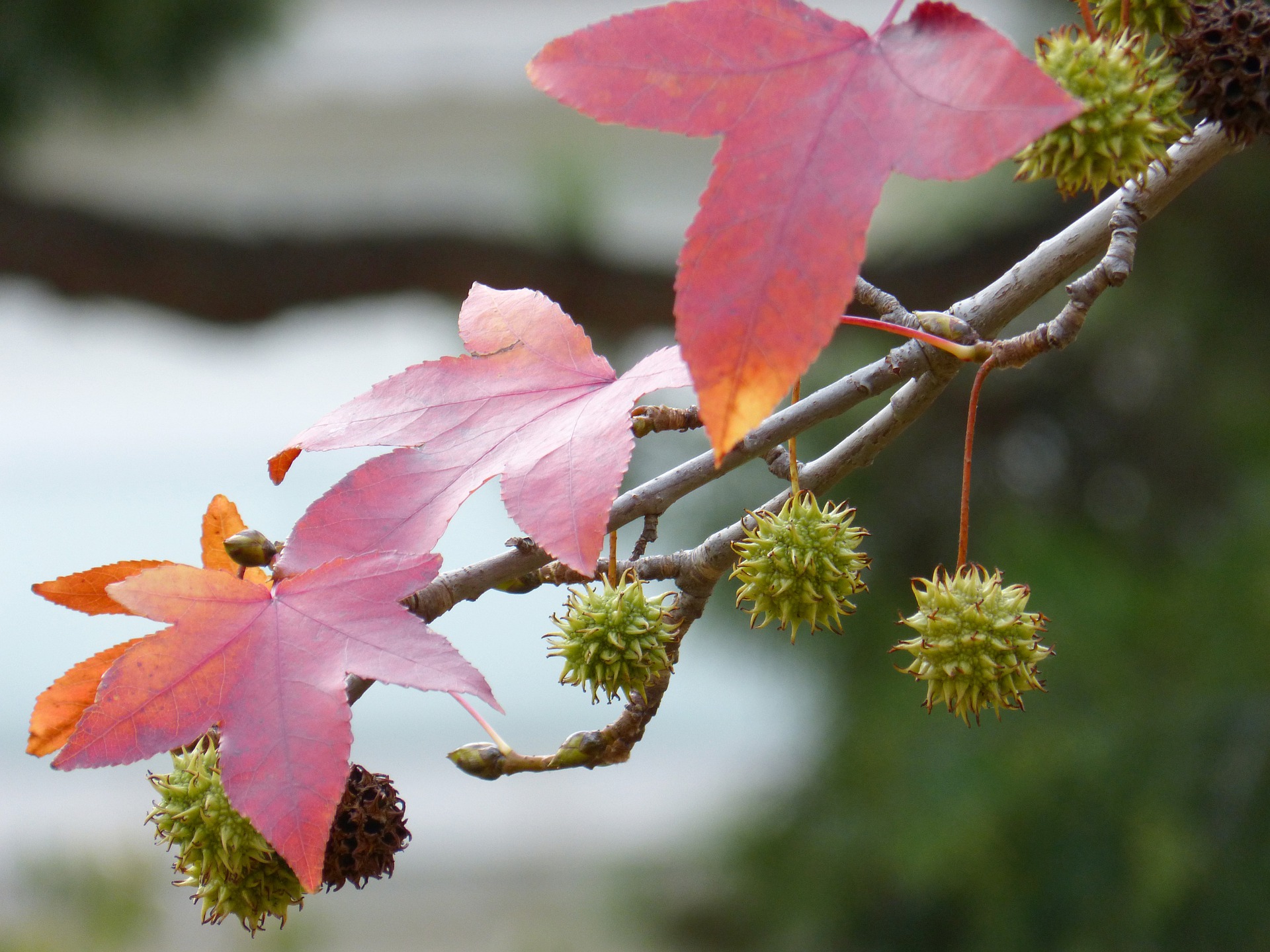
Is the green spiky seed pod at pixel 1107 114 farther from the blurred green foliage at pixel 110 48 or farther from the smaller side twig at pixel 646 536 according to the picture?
the blurred green foliage at pixel 110 48

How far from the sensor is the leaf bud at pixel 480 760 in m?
0.38

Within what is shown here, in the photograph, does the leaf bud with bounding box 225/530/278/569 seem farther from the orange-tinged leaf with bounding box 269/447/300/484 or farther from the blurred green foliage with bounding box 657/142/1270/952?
the blurred green foliage with bounding box 657/142/1270/952

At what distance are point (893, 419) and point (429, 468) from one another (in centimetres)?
15

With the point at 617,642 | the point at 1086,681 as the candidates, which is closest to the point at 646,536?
the point at 617,642

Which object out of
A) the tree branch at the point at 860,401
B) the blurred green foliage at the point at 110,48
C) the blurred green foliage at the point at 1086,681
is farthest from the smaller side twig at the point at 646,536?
the blurred green foliage at the point at 110,48

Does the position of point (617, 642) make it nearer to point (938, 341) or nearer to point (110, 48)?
point (938, 341)

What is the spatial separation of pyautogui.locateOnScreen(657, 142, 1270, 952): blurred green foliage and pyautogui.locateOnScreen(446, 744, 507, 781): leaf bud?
846 millimetres

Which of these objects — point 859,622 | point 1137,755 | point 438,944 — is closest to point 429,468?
point 1137,755

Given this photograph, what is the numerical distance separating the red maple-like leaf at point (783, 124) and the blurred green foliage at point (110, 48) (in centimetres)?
151

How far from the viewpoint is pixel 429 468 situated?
32cm

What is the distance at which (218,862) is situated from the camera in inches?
13.2

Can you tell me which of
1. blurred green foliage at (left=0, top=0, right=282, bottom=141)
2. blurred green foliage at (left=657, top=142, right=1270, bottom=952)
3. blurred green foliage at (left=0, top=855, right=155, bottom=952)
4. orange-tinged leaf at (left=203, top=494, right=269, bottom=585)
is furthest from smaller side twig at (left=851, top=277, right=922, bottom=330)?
blurred green foliage at (left=0, top=855, right=155, bottom=952)

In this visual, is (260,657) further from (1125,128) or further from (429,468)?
(1125,128)

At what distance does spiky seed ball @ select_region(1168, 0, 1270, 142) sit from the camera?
28 centimetres
